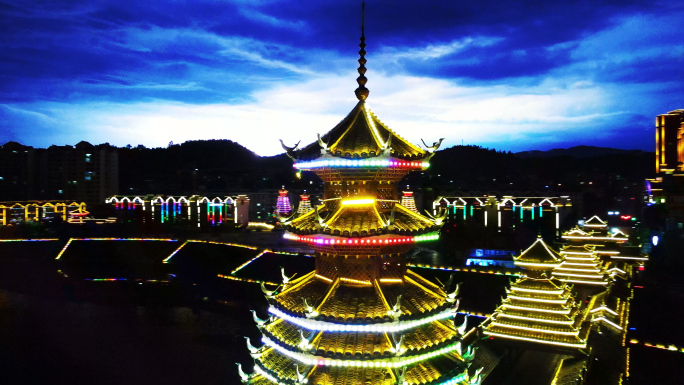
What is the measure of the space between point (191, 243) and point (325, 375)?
100ft

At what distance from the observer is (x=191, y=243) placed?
1282 inches

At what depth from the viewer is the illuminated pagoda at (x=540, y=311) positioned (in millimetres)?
12984

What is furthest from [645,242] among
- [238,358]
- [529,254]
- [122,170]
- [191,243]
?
Answer: [122,170]

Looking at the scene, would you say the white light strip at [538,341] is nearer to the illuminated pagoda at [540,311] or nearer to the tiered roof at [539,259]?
the illuminated pagoda at [540,311]

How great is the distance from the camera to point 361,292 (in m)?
4.50

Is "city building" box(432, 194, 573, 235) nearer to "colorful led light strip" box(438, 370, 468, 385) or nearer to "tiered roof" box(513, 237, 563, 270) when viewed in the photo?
"tiered roof" box(513, 237, 563, 270)

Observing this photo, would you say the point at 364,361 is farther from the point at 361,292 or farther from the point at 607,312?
the point at 607,312

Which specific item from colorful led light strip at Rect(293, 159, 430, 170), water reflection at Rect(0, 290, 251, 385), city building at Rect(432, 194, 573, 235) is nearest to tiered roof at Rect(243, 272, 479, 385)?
colorful led light strip at Rect(293, 159, 430, 170)

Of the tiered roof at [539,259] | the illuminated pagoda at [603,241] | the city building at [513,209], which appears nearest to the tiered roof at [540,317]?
the tiered roof at [539,259]

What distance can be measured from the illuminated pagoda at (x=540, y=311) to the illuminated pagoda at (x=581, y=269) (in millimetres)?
5562

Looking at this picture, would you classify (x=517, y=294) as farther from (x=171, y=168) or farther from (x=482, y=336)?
(x=171, y=168)

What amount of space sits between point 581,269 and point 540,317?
288 inches

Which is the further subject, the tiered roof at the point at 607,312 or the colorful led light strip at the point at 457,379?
the tiered roof at the point at 607,312

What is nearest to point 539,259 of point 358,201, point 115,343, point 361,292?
point 358,201
